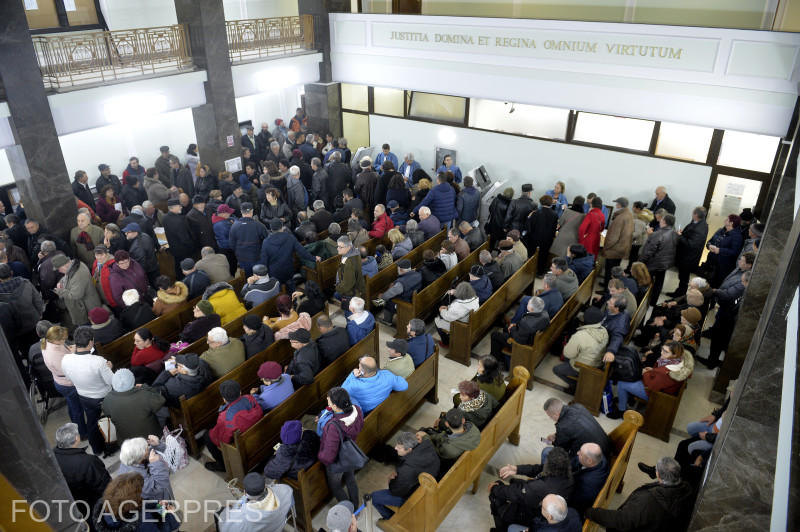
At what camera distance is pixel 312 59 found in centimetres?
1335

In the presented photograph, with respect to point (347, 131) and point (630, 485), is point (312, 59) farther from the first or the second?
point (630, 485)

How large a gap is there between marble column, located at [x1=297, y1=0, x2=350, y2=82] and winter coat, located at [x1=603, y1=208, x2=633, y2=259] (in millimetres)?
8541

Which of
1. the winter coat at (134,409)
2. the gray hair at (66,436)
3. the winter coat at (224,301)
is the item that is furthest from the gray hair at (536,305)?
the gray hair at (66,436)

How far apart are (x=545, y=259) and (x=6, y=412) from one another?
9019mm

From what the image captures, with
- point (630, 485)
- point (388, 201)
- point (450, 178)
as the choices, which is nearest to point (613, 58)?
point (450, 178)

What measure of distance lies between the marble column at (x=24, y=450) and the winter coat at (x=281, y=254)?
6361 mm

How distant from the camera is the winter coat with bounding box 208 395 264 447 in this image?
520cm

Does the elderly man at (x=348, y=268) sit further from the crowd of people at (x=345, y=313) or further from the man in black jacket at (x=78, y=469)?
the man in black jacket at (x=78, y=469)

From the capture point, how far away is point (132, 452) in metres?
4.51

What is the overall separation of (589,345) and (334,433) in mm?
3314

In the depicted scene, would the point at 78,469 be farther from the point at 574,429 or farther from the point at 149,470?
Result: the point at 574,429

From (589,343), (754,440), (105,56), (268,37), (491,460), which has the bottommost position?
(491,460)

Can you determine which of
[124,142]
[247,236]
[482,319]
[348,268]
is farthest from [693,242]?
[124,142]

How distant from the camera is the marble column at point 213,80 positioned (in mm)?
10867
